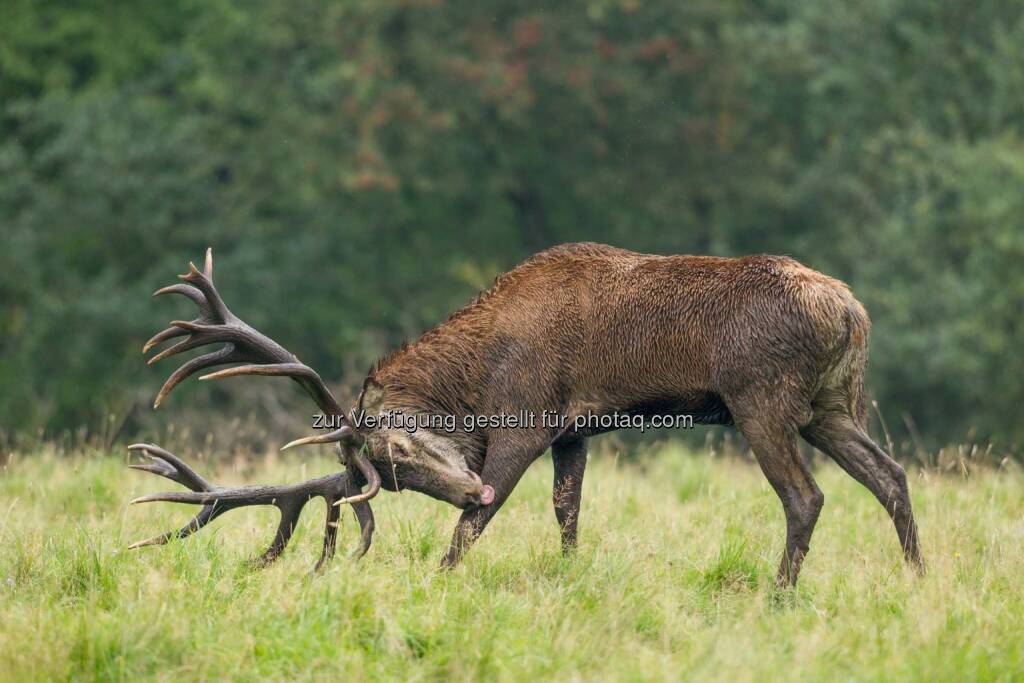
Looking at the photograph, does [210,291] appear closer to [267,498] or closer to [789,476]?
[267,498]

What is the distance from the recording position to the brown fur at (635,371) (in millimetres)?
6051

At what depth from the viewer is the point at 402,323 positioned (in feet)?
71.9

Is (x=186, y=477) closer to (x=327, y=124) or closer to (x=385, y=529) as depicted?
(x=385, y=529)

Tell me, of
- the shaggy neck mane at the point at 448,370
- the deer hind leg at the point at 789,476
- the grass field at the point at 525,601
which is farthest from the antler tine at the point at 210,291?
the deer hind leg at the point at 789,476

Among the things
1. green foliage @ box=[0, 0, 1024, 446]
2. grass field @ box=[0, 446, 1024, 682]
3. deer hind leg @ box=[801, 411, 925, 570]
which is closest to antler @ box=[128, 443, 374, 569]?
grass field @ box=[0, 446, 1024, 682]

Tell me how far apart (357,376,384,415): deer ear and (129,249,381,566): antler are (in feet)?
0.71

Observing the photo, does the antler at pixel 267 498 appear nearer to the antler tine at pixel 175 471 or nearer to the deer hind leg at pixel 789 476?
the antler tine at pixel 175 471

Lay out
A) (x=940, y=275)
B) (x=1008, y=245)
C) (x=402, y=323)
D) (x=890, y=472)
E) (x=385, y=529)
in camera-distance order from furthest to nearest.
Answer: (x=402, y=323)
(x=940, y=275)
(x=1008, y=245)
(x=385, y=529)
(x=890, y=472)

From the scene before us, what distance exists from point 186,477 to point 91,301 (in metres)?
15.3

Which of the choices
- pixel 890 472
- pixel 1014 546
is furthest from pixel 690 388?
pixel 1014 546

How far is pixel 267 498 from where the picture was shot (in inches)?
251

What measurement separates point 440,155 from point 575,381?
16508 millimetres

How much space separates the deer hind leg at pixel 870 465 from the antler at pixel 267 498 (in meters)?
2.19

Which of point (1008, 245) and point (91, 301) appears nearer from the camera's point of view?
point (1008, 245)
